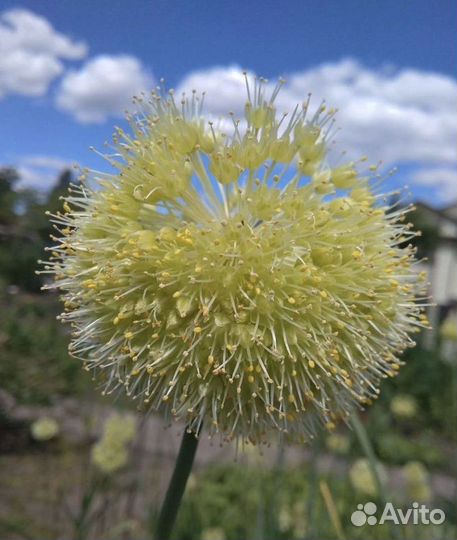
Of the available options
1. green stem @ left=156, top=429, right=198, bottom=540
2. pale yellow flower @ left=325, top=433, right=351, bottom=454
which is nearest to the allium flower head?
green stem @ left=156, top=429, right=198, bottom=540

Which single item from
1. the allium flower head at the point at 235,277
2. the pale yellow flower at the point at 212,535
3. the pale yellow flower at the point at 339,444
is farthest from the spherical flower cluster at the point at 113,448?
the allium flower head at the point at 235,277

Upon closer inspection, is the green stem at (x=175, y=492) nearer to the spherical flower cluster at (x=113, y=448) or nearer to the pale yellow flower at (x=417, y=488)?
the spherical flower cluster at (x=113, y=448)

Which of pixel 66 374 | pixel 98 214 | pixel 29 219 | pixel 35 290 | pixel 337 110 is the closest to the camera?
pixel 98 214

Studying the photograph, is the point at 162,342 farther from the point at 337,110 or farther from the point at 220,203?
the point at 337,110

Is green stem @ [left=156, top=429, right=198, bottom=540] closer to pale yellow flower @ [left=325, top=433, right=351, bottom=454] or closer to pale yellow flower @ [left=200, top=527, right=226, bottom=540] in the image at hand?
pale yellow flower @ [left=200, top=527, right=226, bottom=540]

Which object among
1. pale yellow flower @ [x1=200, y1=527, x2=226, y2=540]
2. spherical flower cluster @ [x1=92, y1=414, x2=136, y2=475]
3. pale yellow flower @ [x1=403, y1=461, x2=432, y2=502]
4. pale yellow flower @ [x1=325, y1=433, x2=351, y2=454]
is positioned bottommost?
pale yellow flower @ [x1=200, y1=527, x2=226, y2=540]

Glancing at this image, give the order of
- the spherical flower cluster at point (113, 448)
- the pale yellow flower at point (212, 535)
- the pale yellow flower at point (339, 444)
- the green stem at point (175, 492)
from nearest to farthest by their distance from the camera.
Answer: the green stem at point (175, 492) → the pale yellow flower at point (212, 535) → the spherical flower cluster at point (113, 448) → the pale yellow flower at point (339, 444)

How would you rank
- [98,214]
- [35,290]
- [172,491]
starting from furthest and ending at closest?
1. [35,290]
2. [98,214]
3. [172,491]

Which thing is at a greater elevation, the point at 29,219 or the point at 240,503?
the point at 29,219

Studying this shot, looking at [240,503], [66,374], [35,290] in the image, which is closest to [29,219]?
[35,290]
